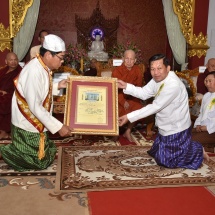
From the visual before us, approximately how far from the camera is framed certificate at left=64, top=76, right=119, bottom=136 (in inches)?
137

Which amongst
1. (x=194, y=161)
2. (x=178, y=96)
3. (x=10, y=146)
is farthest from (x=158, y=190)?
(x=10, y=146)

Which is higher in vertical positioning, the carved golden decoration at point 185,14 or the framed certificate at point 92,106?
the carved golden decoration at point 185,14

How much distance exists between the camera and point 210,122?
426cm

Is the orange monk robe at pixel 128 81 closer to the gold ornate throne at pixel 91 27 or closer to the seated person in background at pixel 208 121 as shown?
the seated person in background at pixel 208 121

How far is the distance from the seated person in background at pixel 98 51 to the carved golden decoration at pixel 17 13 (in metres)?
1.68

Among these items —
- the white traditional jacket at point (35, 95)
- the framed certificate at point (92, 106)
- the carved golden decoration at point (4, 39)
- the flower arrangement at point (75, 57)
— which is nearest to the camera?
the white traditional jacket at point (35, 95)

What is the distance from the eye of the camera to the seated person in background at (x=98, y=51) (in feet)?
24.6

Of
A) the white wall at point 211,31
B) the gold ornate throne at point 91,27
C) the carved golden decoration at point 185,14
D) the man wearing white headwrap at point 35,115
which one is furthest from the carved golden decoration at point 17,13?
the white wall at point 211,31

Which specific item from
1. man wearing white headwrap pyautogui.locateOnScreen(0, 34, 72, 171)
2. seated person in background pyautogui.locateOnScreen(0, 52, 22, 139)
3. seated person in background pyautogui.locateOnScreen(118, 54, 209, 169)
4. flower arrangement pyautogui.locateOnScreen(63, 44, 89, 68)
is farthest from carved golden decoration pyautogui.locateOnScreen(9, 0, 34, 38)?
seated person in background pyautogui.locateOnScreen(118, 54, 209, 169)

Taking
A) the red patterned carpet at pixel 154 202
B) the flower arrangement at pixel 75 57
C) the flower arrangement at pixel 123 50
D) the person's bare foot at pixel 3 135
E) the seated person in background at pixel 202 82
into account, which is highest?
the flower arrangement at pixel 123 50

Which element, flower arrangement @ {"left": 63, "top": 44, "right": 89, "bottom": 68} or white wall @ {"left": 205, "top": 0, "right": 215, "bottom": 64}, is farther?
white wall @ {"left": 205, "top": 0, "right": 215, "bottom": 64}

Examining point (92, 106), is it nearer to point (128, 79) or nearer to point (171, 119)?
point (171, 119)

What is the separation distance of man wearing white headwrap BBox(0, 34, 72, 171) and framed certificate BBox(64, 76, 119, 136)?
0.20 m

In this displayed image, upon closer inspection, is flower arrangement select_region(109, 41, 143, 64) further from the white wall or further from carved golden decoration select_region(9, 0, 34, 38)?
carved golden decoration select_region(9, 0, 34, 38)
